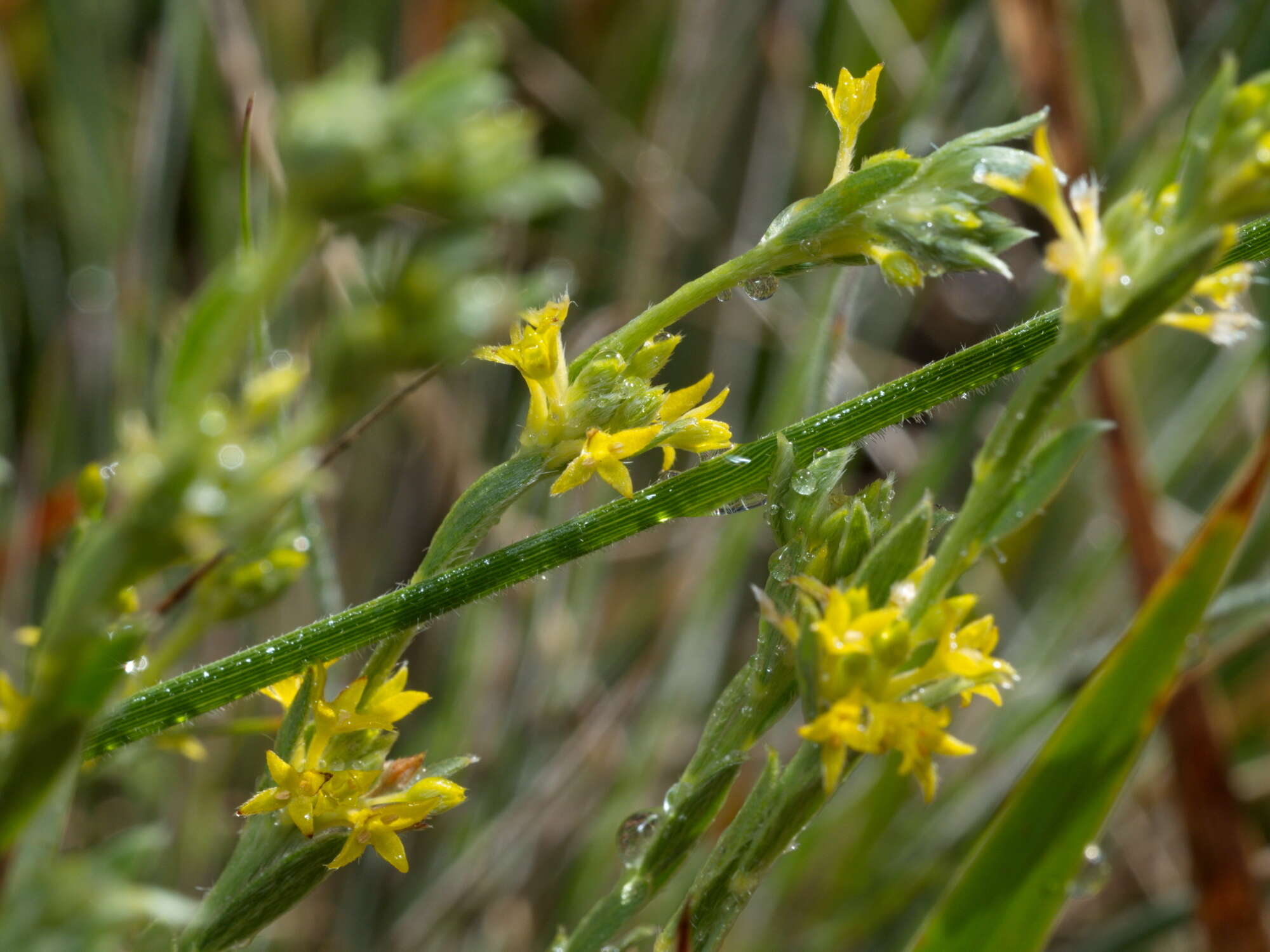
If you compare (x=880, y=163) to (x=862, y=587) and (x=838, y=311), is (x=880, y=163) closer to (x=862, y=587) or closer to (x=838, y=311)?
(x=862, y=587)

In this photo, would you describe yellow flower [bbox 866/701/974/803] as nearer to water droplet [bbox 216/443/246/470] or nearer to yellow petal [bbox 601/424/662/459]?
yellow petal [bbox 601/424/662/459]

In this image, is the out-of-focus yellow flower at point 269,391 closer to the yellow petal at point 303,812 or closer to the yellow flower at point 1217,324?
the yellow petal at point 303,812

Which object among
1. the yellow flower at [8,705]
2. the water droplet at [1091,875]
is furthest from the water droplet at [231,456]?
the water droplet at [1091,875]

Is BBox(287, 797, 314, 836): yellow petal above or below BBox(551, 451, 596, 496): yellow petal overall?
below

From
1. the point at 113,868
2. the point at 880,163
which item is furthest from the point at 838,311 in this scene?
the point at 113,868

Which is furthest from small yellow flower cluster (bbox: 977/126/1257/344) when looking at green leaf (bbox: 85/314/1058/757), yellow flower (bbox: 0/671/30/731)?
yellow flower (bbox: 0/671/30/731)
